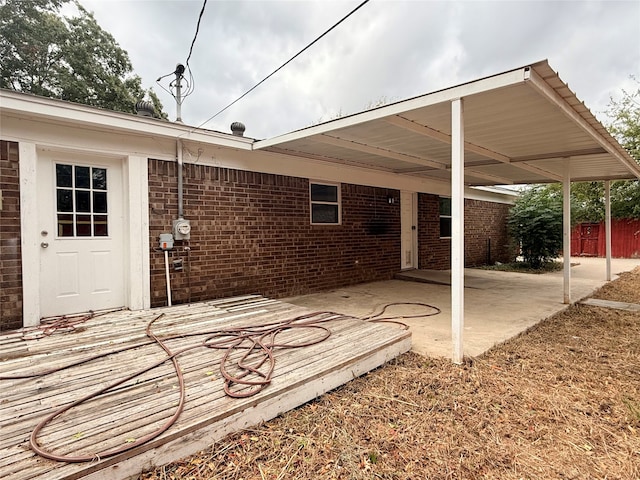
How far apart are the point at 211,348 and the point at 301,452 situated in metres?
1.40

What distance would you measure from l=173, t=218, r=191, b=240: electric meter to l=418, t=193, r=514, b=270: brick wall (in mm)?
6528

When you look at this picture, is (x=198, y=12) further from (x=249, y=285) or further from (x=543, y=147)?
(x=543, y=147)

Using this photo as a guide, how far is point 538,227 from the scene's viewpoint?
10828 millimetres

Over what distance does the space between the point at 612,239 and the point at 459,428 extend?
59.3 ft

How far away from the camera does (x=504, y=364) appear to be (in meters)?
3.17

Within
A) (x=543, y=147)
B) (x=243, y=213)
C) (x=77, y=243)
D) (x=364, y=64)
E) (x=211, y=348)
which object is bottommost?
(x=211, y=348)

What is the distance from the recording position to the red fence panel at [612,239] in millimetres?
14500

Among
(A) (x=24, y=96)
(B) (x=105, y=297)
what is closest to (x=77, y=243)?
(B) (x=105, y=297)

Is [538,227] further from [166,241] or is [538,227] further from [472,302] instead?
[166,241]

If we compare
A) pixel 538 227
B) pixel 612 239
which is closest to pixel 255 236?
pixel 538 227

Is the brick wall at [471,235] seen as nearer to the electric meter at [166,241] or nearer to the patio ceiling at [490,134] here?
the patio ceiling at [490,134]

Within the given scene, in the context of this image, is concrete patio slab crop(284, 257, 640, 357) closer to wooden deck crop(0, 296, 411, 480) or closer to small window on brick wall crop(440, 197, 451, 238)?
wooden deck crop(0, 296, 411, 480)

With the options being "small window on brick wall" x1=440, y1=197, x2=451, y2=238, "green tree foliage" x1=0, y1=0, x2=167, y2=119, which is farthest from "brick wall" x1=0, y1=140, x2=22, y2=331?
"green tree foliage" x1=0, y1=0, x2=167, y2=119

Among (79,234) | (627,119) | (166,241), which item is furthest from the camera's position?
(627,119)
